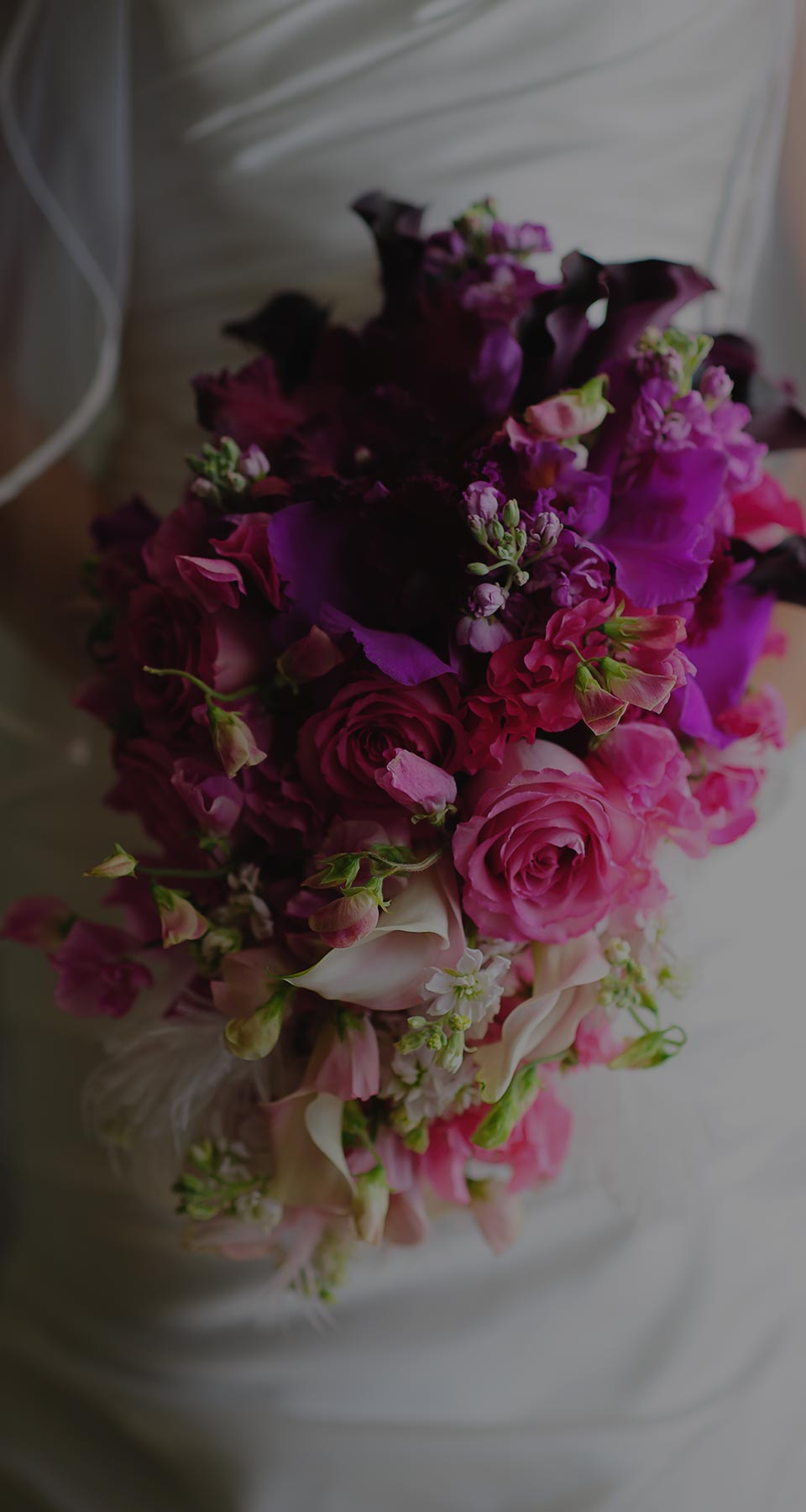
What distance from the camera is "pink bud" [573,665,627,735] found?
0.55 m

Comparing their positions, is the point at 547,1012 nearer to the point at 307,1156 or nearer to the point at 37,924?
the point at 307,1156

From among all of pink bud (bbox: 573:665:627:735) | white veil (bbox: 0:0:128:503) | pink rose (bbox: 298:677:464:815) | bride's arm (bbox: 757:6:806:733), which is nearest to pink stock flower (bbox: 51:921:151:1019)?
pink rose (bbox: 298:677:464:815)

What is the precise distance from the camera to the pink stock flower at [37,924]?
0.79 meters

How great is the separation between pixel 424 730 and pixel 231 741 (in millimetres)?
104

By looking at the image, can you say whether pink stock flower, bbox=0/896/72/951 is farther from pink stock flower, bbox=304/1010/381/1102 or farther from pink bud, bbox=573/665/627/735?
pink bud, bbox=573/665/627/735

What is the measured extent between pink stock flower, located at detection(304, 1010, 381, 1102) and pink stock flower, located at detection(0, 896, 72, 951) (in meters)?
0.25

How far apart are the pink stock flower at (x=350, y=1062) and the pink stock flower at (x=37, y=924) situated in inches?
9.7

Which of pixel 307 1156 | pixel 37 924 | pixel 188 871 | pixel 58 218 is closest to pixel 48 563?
pixel 58 218

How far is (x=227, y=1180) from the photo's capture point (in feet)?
2.34

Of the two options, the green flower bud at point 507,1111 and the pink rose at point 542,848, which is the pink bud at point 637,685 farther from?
the green flower bud at point 507,1111

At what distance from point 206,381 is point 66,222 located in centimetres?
34

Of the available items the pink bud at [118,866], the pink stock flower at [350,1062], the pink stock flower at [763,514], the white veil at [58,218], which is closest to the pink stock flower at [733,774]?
the pink stock flower at [763,514]

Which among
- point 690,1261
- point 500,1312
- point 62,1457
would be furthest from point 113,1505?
point 690,1261

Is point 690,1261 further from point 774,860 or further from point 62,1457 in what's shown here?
point 62,1457
